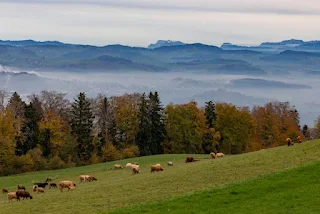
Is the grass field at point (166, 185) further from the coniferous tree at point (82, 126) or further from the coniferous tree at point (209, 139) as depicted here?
the coniferous tree at point (209, 139)

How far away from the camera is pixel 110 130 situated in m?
90.0

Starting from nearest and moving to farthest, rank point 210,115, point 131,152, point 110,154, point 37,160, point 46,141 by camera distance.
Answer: point 37,160, point 110,154, point 131,152, point 46,141, point 210,115

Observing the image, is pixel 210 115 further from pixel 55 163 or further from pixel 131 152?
pixel 55 163

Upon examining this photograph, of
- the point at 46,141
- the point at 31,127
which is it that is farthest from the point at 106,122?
the point at 31,127

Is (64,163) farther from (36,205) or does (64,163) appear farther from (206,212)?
(206,212)

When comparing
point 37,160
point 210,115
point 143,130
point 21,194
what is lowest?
point 21,194

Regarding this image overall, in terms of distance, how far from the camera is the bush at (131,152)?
81500 millimetres

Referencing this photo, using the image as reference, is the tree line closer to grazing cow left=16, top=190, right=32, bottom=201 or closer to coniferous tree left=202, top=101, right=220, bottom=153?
coniferous tree left=202, top=101, right=220, bottom=153

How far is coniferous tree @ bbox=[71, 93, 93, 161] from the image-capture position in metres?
82.5

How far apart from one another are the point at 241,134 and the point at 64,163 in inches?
1306

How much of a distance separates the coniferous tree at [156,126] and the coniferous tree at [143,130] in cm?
70

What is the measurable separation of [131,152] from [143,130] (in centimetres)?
659

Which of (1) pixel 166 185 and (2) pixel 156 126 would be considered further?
(2) pixel 156 126

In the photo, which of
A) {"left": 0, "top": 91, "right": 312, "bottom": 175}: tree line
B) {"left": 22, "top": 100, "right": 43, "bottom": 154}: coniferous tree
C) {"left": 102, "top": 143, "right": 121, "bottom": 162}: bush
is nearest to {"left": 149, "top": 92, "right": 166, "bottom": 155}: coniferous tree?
{"left": 0, "top": 91, "right": 312, "bottom": 175}: tree line
